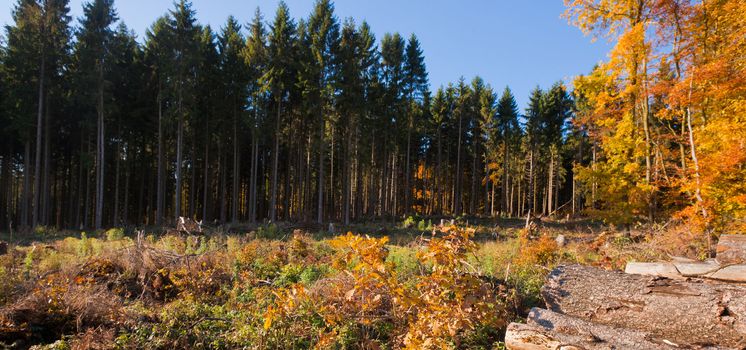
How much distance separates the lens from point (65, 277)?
6.35 meters

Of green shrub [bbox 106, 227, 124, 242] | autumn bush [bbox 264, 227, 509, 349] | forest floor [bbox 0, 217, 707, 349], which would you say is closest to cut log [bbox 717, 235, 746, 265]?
forest floor [bbox 0, 217, 707, 349]

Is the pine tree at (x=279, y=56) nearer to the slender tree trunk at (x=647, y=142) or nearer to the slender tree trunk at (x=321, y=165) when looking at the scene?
the slender tree trunk at (x=321, y=165)

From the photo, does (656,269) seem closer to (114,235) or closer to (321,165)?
(114,235)

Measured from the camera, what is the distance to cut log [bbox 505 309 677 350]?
3.69m

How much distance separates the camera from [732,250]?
5.55m

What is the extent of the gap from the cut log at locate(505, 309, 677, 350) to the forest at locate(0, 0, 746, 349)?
0.37m

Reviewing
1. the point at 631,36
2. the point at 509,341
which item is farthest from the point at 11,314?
the point at 631,36

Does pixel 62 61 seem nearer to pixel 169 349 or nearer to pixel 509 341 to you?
pixel 169 349

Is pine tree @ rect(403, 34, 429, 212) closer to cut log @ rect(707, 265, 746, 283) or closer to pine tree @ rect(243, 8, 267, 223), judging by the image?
pine tree @ rect(243, 8, 267, 223)

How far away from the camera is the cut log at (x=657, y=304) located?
12.4ft

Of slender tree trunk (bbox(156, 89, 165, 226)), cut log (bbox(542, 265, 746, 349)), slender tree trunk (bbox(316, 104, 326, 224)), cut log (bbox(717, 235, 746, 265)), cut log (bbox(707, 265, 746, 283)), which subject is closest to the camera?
cut log (bbox(542, 265, 746, 349))

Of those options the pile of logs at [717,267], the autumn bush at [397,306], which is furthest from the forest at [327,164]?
the pile of logs at [717,267]

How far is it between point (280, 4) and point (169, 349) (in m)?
24.1

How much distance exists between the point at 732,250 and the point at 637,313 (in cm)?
283
